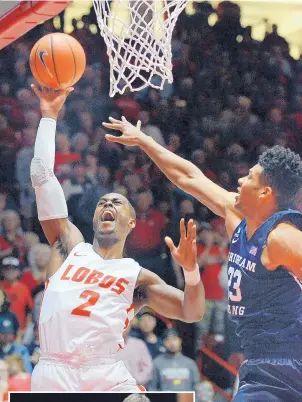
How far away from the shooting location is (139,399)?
4.45 m

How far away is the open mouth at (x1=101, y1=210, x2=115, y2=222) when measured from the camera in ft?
16.2

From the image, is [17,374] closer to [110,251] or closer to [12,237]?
[12,237]

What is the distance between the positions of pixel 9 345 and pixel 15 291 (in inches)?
15.9

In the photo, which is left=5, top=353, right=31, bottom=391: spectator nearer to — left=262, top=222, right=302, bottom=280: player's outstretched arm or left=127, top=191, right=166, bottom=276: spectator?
left=127, top=191, right=166, bottom=276: spectator

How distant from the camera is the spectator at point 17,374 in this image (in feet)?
18.6

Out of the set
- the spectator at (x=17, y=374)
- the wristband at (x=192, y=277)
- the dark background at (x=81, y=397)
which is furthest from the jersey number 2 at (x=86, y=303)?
the spectator at (x=17, y=374)

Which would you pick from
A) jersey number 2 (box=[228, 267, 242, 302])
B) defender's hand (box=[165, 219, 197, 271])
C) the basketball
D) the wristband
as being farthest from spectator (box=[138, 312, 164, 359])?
jersey number 2 (box=[228, 267, 242, 302])

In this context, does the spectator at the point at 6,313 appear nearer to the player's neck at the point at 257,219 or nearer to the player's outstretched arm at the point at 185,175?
the player's outstretched arm at the point at 185,175

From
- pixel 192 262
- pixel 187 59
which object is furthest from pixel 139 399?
pixel 187 59

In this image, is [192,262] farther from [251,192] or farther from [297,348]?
[297,348]

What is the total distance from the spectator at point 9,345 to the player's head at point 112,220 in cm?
128

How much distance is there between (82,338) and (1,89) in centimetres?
298

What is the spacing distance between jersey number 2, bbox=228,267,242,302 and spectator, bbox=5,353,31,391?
2365 mm

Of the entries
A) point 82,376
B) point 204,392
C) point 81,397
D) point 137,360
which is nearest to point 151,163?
point 137,360
